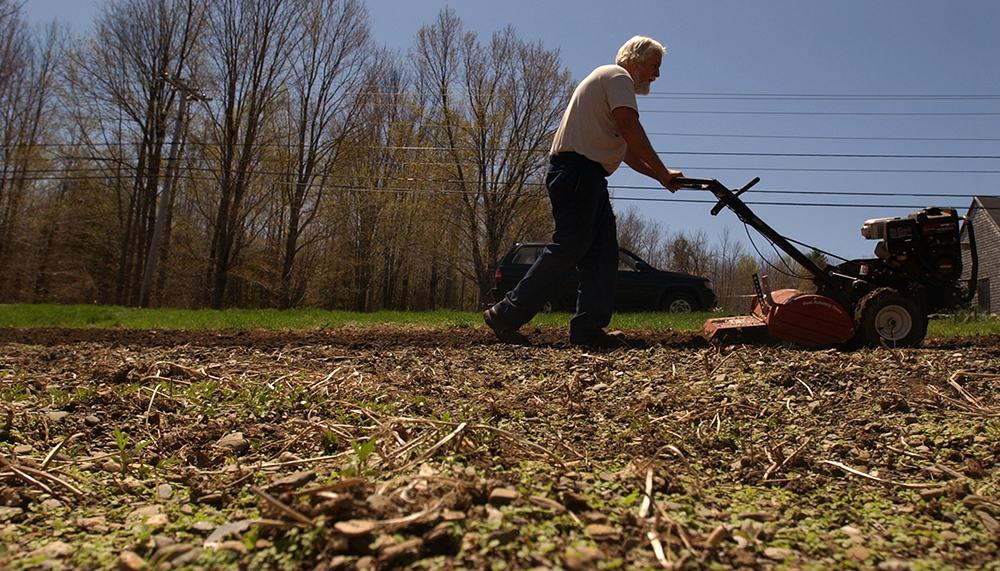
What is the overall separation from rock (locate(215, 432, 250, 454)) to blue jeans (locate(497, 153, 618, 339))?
238 centimetres

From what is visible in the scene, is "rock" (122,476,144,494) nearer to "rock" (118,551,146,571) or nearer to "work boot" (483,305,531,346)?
"rock" (118,551,146,571)

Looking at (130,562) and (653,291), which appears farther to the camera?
(653,291)

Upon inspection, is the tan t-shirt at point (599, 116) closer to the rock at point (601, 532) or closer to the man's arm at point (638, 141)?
the man's arm at point (638, 141)

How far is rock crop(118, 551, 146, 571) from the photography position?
3.91 feet

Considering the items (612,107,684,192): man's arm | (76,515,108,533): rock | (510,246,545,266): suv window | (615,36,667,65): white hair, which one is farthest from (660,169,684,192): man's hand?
(510,246,545,266): suv window

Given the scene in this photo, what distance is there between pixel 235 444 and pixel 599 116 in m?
3.09

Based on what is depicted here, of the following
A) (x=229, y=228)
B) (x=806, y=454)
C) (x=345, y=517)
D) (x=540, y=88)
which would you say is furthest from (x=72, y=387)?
(x=540, y=88)

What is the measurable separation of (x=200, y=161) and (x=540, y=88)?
16.7m

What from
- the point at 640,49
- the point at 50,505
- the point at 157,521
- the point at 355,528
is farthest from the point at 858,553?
the point at 640,49

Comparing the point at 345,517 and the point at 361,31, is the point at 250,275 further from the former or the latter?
the point at 345,517

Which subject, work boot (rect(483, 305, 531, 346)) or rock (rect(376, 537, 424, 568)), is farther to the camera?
work boot (rect(483, 305, 531, 346))

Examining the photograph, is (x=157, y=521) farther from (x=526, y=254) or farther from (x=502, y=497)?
(x=526, y=254)

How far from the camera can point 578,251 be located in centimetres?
414

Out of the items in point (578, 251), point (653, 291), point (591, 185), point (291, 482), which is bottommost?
point (291, 482)
